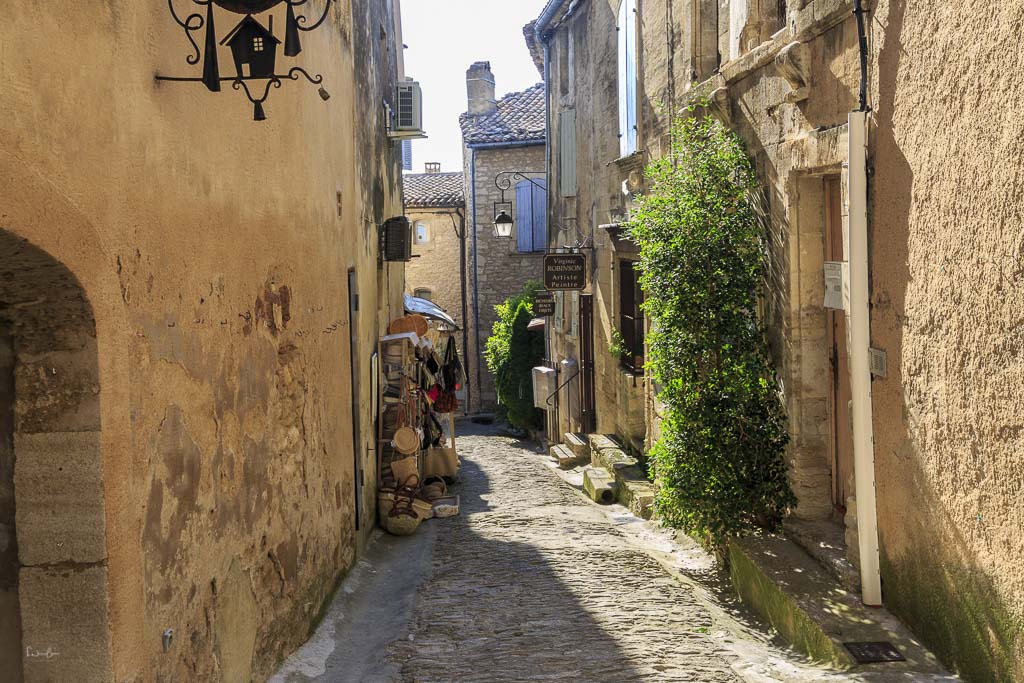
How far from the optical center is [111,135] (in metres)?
3.56

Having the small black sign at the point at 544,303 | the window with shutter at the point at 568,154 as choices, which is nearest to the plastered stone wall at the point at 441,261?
the small black sign at the point at 544,303

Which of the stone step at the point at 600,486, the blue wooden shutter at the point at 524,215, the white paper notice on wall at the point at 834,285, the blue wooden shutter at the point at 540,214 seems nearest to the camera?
the white paper notice on wall at the point at 834,285

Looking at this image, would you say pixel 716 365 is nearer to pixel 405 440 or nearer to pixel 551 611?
pixel 551 611

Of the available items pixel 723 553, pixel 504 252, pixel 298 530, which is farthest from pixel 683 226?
pixel 504 252

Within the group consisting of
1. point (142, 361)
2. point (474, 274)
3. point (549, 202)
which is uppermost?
point (549, 202)

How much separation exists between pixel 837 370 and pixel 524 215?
1713 centimetres

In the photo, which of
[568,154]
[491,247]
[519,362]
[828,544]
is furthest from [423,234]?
[828,544]

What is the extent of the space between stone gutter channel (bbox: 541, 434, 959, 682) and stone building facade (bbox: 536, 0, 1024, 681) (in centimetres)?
16

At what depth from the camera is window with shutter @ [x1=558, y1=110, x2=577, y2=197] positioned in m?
14.8

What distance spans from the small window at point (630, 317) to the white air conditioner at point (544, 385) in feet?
14.1

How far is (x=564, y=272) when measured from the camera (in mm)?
13633

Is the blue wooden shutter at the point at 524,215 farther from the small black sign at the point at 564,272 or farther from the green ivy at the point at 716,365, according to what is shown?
the green ivy at the point at 716,365

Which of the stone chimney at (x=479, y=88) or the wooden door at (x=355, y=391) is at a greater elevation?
the stone chimney at (x=479, y=88)

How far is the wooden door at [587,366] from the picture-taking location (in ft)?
46.2
